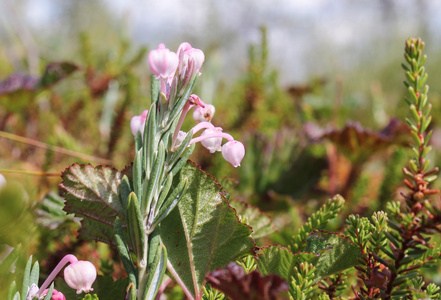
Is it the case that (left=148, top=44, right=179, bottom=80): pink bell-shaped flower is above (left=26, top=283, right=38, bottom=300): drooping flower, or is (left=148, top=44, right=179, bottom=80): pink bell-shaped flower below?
above

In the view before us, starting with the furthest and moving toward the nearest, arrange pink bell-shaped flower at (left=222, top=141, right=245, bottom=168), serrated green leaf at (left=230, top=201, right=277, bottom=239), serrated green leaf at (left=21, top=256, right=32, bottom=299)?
serrated green leaf at (left=230, top=201, right=277, bottom=239)
pink bell-shaped flower at (left=222, top=141, right=245, bottom=168)
serrated green leaf at (left=21, top=256, right=32, bottom=299)

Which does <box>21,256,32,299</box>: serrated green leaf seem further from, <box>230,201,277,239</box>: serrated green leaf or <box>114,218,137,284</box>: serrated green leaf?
<box>230,201,277,239</box>: serrated green leaf

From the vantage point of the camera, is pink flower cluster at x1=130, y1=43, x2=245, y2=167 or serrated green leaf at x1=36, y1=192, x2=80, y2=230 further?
serrated green leaf at x1=36, y1=192, x2=80, y2=230

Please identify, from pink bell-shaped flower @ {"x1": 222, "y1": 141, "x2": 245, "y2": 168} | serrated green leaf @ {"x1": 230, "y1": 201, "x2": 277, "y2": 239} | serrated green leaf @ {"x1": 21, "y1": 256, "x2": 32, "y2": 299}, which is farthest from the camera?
serrated green leaf @ {"x1": 230, "y1": 201, "x2": 277, "y2": 239}

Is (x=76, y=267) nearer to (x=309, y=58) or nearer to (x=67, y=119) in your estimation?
(x=67, y=119)

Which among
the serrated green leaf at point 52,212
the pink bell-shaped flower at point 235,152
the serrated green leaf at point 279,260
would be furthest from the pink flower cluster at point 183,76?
the serrated green leaf at point 52,212

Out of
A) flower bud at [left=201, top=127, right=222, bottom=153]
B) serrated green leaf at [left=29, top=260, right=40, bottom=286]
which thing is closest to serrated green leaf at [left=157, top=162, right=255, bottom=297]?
flower bud at [left=201, top=127, right=222, bottom=153]

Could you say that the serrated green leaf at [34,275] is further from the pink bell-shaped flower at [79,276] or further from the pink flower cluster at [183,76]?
the pink flower cluster at [183,76]
